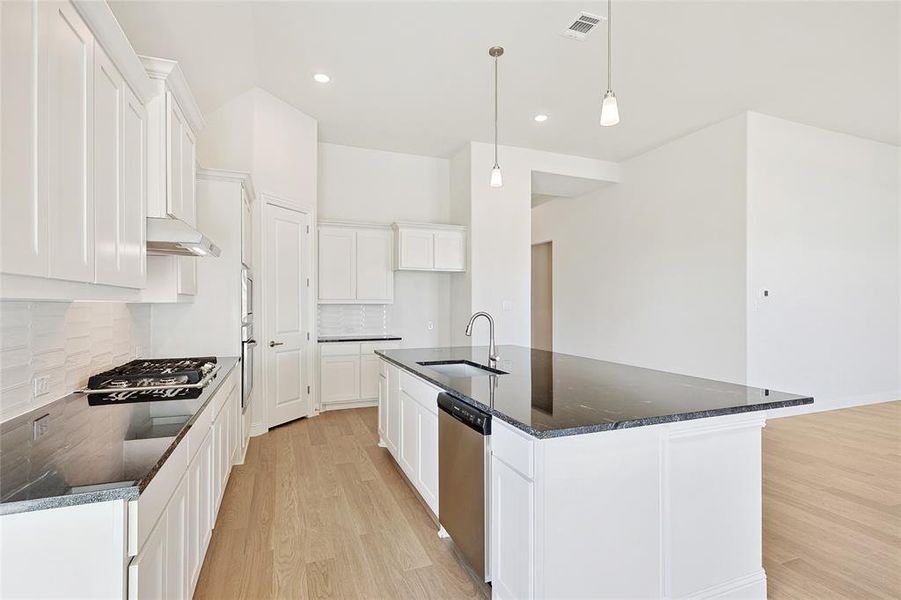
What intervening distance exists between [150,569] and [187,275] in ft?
6.65

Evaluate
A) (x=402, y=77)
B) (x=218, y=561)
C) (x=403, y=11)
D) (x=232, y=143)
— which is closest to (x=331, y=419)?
(x=218, y=561)

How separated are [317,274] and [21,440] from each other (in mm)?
3877

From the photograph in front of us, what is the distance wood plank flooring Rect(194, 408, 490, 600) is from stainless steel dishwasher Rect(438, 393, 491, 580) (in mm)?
210

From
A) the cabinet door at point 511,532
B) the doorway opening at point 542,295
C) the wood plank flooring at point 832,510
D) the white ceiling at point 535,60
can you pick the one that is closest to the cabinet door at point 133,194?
the white ceiling at point 535,60

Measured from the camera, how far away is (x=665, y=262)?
5500mm

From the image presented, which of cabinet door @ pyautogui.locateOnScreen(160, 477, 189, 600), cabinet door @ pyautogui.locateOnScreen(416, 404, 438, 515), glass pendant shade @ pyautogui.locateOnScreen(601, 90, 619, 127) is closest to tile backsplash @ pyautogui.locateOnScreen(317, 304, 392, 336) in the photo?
cabinet door @ pyautogui.locateOnScreen(416, 404, 438, 515)

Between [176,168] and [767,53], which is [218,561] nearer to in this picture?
[176,168]

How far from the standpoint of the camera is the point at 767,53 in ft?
11.7

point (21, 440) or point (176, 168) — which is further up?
point (176, 168)

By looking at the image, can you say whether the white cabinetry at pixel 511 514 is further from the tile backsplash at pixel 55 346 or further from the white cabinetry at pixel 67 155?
the tile backsplash at pixel 55 346

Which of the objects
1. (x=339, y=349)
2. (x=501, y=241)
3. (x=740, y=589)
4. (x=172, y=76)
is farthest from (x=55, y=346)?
(x=501, y=241)

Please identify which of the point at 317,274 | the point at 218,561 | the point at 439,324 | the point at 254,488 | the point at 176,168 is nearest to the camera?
the point at 218,561

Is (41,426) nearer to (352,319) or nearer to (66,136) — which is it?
(66,136)

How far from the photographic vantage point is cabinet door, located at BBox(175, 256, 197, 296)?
264 cm
